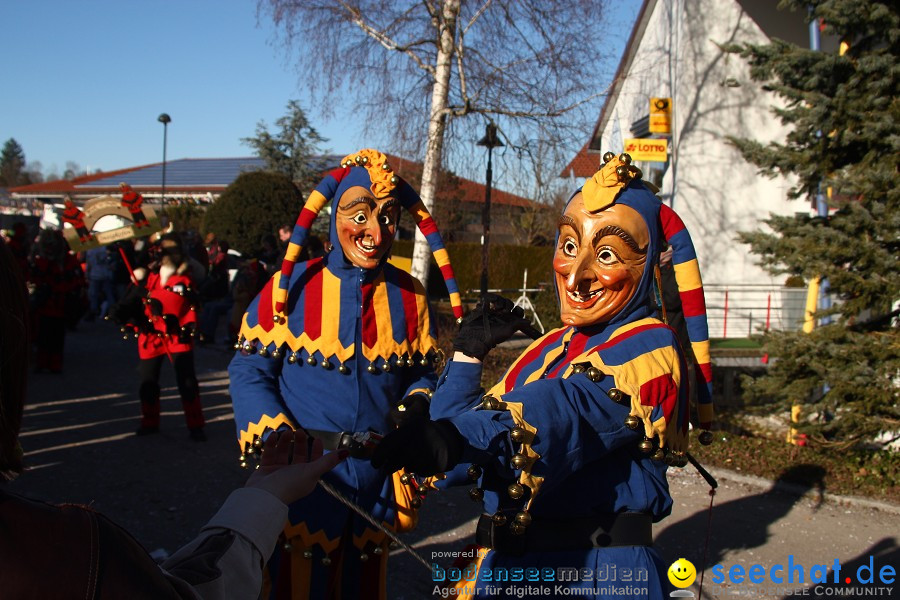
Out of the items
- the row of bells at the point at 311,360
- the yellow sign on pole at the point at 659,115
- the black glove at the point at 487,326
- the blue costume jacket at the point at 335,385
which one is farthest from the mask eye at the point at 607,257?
the yellow sign on pole at the point at 659,115

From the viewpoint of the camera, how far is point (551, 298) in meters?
11.8

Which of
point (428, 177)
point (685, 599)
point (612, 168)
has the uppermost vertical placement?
point (428, 177)

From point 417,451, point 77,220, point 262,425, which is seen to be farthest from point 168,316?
point 417,451

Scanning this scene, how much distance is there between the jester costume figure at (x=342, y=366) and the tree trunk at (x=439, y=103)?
273 inches

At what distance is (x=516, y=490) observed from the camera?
1.63 m

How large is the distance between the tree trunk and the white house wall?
3991mm

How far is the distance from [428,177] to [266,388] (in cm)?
771

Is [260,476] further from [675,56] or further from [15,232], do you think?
[675,56]

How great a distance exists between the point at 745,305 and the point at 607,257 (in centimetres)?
1179

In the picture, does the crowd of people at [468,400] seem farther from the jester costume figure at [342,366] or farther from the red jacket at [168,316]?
the red jacket at [168,316]

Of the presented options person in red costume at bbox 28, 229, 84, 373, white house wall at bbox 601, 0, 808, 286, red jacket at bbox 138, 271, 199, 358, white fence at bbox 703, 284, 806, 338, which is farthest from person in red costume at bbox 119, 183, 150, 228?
white fence at bbox 703, 284, 806, 338

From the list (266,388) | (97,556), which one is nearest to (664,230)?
(266,388)

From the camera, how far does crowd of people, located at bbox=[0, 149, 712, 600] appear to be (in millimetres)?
1640

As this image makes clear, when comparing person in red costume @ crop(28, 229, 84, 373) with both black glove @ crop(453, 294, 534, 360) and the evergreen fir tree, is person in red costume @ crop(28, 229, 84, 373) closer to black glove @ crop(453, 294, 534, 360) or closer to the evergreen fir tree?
the evergreen fir tree
